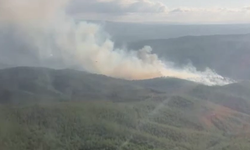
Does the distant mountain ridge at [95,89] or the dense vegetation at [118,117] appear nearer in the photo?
the dense vegetation at [118,117]

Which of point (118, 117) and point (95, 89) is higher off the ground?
point (95, 89)

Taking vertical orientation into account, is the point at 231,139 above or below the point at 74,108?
below

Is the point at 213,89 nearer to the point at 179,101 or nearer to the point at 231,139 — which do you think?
the point at 179,101

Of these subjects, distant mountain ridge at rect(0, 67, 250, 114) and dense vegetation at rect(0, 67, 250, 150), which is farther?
distant mountain ridge at rect(0, 67, 250, 114)

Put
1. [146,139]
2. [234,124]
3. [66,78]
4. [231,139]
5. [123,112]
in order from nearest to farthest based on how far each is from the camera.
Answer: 1. [146,139]
2. [231,139]
3. [123,112]
4. [234,124]
5. [66,78]

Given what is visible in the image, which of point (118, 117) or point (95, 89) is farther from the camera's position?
point (95, 89)

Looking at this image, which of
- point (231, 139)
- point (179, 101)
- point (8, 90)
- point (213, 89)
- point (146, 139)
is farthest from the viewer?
point (213, 89)

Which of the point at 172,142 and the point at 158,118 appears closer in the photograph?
the point at 172,142

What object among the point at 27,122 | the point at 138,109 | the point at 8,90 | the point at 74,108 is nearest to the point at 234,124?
the point at 138,109
